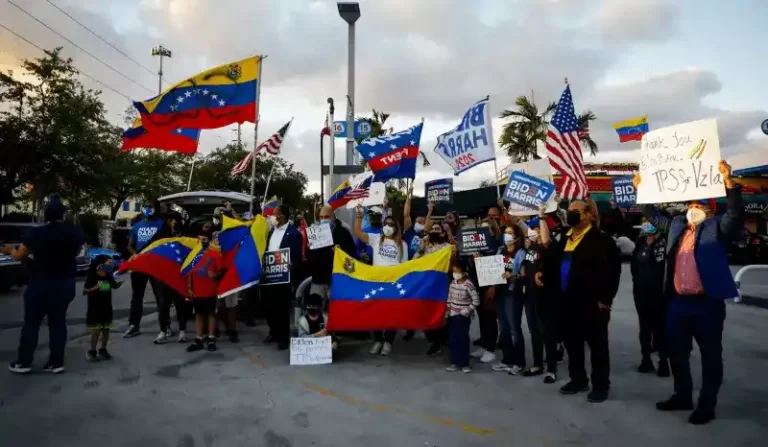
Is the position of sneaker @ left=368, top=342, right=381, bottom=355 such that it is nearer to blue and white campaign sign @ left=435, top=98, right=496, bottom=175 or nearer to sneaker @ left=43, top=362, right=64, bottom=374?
blue and white campaign sign @ left=435, top=98, right=496, bottom=175

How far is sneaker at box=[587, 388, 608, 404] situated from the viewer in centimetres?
546

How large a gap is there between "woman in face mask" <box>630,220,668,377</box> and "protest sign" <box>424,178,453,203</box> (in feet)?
14.2

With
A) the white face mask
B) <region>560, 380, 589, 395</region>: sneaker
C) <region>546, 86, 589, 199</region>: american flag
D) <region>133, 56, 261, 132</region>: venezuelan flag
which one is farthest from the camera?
<region>133, 56, 261, 132</region>: venezuelan flag

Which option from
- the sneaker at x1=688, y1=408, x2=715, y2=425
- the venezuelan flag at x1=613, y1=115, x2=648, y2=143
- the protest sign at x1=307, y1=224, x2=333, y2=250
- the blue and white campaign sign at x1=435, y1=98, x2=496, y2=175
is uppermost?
the venezuelan flag at x1=613, y1=115, x2=648, y2=143

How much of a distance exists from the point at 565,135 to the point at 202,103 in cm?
614

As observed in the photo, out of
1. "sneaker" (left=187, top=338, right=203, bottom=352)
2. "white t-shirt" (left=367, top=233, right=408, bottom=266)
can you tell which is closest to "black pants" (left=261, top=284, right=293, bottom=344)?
"sneaker" (left=187, top=338, right=203, bottom=352)

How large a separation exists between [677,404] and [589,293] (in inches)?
49.9

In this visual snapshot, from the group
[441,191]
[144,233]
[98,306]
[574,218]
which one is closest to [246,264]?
[98,306]

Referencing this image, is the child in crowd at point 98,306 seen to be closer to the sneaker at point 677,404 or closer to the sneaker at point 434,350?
the sneaker at point 434,350

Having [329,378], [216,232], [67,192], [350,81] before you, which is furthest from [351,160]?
[67,192]

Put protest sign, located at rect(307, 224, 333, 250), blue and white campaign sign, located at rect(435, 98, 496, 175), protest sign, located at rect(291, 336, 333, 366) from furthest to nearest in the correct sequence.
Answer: blue and white campaign sign, located at rect(435, 98, 496, 175), protest sign, located at rect(307, 224, 333, 250), protest sign, located at rect(291, 336, 333, 366)

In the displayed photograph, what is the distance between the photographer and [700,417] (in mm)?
4832

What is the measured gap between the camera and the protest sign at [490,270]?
21.9 feet

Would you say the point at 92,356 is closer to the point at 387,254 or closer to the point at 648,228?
the point at 387,254
